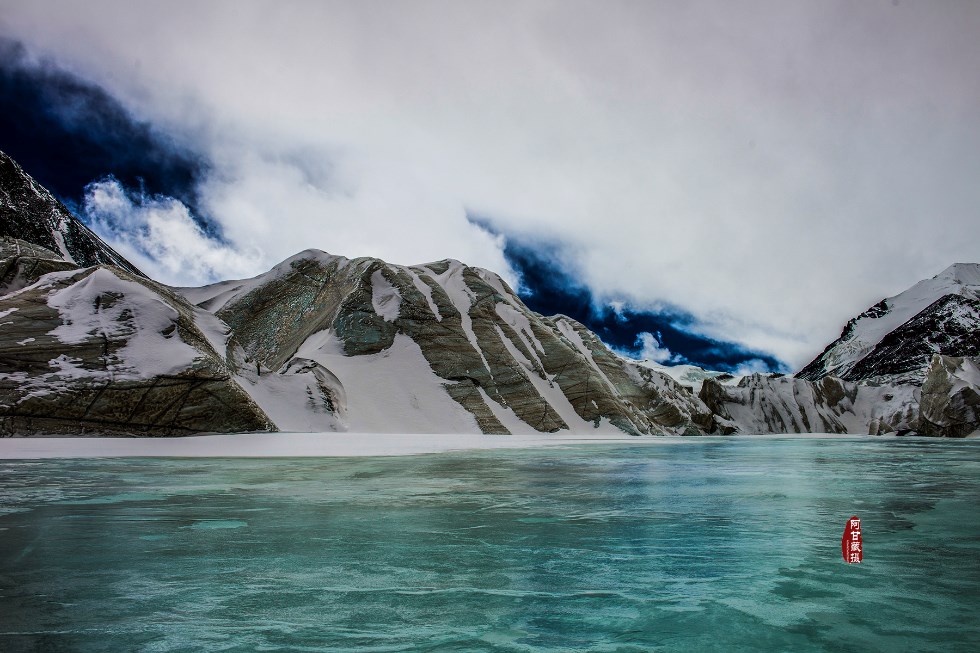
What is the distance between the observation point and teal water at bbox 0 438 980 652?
3.96 meters

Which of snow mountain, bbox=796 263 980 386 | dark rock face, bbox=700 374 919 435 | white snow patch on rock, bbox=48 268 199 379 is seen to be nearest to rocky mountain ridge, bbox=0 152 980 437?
white snow patch on rock, bbox=48 268 199 379

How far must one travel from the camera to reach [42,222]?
216 feet

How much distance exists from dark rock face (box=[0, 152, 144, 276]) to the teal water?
223 ft

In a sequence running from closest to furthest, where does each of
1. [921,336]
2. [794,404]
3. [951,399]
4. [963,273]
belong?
[951,399], [794,404], [921,336], [963,273]

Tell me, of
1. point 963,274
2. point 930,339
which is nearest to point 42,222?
point 930,339

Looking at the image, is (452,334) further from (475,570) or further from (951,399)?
(475,570)

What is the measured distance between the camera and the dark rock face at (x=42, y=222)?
207 ft

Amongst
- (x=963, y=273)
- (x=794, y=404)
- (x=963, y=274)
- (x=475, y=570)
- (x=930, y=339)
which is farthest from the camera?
(x=963, y=273)

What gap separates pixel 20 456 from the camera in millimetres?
17516

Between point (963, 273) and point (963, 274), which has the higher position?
point (963, 273)

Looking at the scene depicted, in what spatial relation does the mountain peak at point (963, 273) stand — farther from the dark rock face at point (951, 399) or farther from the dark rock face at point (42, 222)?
the dark rock face at point (42, 222)

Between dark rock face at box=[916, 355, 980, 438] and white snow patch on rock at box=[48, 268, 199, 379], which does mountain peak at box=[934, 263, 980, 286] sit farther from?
white snow patch on rock at box=[48, 268, 199, 379]

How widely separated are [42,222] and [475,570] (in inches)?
3191

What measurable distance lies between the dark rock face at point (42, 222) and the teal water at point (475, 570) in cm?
6786
